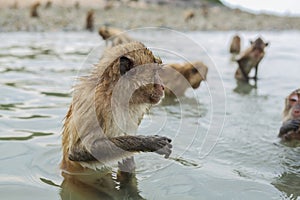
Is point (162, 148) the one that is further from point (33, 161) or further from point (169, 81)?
point (169, 81)

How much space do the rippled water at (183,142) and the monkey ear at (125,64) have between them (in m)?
0.37

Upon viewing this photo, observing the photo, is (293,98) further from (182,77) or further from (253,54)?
(253,54)

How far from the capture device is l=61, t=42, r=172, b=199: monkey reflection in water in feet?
10.2

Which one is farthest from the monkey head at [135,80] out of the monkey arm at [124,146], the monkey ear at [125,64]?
the monkey arm at [124,146]

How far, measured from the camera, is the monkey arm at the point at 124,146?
306 centimetres

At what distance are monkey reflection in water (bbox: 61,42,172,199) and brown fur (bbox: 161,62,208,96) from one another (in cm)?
352

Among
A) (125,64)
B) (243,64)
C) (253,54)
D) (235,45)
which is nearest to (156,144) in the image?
(125,64)

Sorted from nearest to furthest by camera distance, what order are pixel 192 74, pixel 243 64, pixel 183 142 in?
pixel 183 142, pixel 192 74, pixel 243 64

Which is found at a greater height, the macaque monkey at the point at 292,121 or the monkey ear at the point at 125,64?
the monkey ear at the point at 125,64

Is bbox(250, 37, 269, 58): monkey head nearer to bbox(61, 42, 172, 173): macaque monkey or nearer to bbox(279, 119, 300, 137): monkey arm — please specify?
bbox(279, 119, 300, 137): monkey arm

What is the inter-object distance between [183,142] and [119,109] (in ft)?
5.61

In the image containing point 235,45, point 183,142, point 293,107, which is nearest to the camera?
point 183,142

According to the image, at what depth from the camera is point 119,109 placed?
315 cm

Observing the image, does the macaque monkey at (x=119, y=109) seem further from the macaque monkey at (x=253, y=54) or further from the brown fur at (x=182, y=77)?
the macaque monkey at (x=253, y=54)
